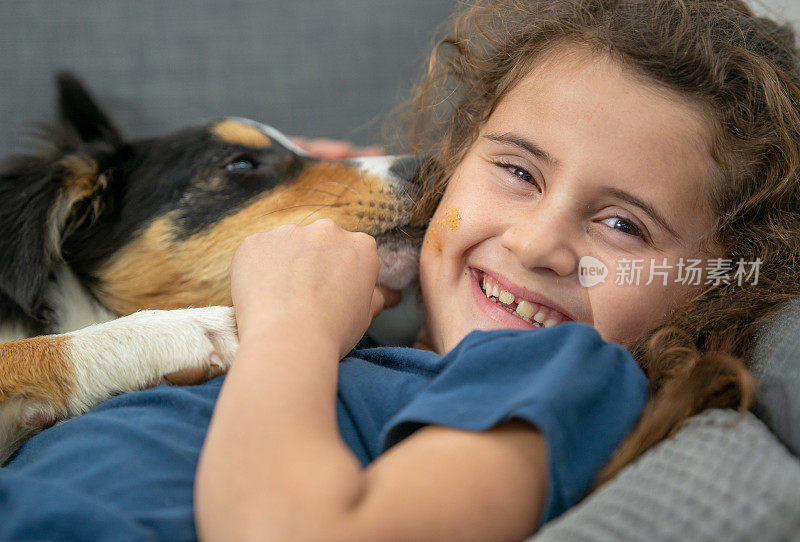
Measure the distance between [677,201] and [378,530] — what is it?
31.3 inches

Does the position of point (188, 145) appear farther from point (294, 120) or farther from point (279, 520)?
point (279, 520)

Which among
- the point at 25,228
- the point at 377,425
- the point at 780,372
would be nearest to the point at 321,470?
the point at 377,425

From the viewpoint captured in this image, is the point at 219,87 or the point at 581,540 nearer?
the point at 581,540

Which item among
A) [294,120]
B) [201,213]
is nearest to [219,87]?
[294,120]

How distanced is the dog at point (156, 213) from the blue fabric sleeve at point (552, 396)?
0.62m

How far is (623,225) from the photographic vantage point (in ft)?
3.85

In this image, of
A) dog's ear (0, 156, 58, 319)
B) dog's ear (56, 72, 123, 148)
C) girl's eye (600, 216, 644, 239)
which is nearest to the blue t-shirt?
girl's eye (600, 216, 644, 239)

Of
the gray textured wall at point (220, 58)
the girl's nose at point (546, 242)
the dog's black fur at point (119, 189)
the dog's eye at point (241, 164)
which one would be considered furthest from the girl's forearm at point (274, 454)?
the gray textured wall at point (220, 58)

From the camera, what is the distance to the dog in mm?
1588

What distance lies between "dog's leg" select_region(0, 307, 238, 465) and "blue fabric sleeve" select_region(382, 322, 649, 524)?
1.57 feet

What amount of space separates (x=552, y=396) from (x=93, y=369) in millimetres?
888

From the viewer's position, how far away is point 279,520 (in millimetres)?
737

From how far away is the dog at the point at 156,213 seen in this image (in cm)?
159

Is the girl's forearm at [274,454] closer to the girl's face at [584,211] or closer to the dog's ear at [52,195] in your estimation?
the girl's face at [584,211]
